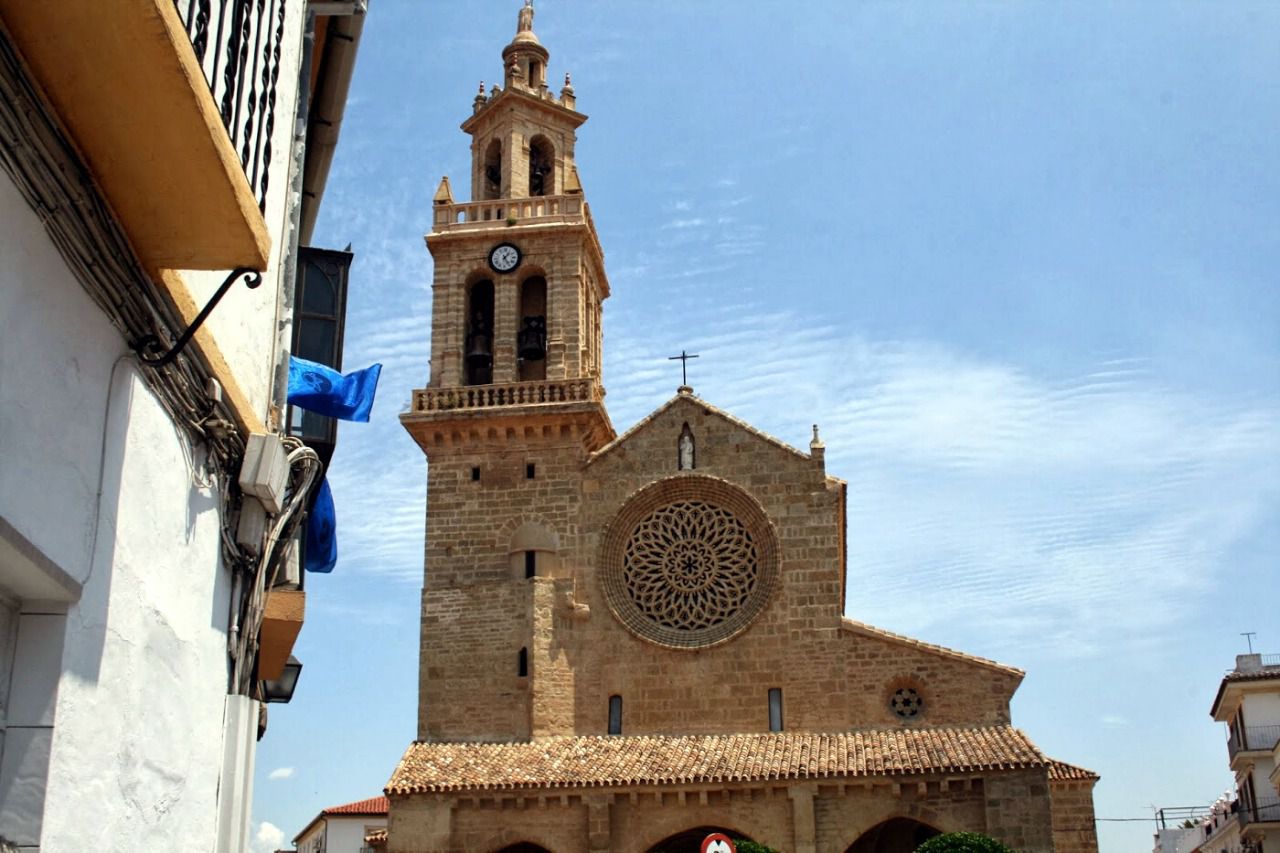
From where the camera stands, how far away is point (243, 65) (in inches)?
240

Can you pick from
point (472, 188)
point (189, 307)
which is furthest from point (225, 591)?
point (472, 188)

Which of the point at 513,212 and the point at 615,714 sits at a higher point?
the point at 513,212

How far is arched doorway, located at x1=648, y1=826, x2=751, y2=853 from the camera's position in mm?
23672

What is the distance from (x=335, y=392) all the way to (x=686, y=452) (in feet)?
62.0

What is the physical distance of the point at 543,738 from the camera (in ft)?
84.0

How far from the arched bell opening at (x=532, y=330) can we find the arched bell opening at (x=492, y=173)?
2470 millimetres

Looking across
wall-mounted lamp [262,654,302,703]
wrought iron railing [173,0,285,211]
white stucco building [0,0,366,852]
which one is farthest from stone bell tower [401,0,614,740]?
wrought iron railing [173,0,285,211]

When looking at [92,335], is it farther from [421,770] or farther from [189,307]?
[421,770]

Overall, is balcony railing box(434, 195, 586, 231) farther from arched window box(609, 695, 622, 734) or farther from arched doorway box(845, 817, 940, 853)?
arched doorway box(845, 817, 940, 853)

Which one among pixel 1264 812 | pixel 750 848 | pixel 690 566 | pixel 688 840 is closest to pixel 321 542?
pixel 750 848

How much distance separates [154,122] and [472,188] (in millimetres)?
26728

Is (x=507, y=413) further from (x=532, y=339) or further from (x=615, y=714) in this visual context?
(x=615, y=714)

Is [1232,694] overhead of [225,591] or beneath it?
overhead

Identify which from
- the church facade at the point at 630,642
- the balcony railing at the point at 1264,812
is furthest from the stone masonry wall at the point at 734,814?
the balcony railing at the point at 1264,812
